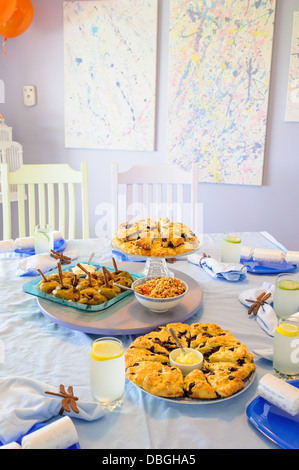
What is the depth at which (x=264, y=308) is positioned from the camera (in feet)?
3.73

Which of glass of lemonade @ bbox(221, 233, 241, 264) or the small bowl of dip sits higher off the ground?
glass of lemonade @ bbox(221, 233, 241, 264)

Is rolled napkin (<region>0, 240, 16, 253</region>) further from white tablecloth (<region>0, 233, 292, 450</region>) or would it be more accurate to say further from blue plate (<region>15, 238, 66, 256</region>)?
white tablecloth (<region>0, 233, 292, 450</region>)

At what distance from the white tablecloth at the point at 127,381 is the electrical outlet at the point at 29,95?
214 centimetres

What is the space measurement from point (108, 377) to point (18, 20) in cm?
263

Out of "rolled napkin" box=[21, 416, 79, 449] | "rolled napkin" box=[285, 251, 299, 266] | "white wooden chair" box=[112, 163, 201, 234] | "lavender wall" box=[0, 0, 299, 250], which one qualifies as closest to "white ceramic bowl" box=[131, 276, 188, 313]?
"rolled napkin" box=[21, 416, 79, 449]

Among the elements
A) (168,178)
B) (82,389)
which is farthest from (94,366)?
(168,178)

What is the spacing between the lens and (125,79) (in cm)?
304

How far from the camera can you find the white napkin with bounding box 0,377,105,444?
69 centimetres

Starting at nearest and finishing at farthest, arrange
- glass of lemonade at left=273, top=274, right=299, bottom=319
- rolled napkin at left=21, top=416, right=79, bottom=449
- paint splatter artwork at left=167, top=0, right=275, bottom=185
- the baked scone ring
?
rolled napkin at left=21, top=416, right=79, bottom=449 < the baked scone ring < glass of lemonade at left=273, top=274, right=299, bottom=319 < paint splatter artwork at left=167, top=0, right=275, bottom=185

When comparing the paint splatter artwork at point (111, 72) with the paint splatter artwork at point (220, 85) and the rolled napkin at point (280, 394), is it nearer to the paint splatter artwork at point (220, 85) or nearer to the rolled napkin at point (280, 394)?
the paint splatter artwork at point (220, 85)

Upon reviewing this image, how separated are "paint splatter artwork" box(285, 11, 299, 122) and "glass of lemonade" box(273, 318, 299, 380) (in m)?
2.28

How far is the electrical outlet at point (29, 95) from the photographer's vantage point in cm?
321

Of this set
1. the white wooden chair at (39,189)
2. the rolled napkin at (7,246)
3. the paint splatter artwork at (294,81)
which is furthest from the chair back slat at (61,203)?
the paint splatter artwork at (294,81)

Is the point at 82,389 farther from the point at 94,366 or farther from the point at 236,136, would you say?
the point at 236,136
